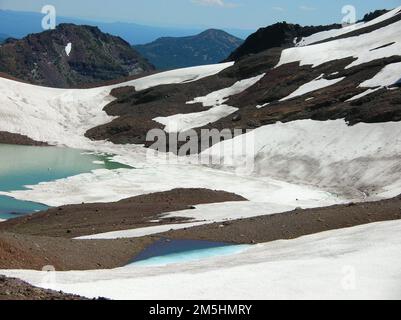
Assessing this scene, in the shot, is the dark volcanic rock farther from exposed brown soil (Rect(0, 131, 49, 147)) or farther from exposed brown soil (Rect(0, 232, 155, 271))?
exposed brown soil (Rect(0, 232, 155, 271))

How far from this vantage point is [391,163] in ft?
177

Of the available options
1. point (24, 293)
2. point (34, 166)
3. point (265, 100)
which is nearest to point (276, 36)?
point (265, 100)

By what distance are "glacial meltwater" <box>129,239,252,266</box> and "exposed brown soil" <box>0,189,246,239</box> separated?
6.73 metres

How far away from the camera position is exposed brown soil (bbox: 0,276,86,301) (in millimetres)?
14553

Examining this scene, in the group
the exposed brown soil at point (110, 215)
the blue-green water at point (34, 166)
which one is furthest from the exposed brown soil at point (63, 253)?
the blue-green water at point (34, 166)

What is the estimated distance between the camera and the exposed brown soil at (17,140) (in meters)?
80.4

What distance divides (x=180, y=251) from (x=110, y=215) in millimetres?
15087

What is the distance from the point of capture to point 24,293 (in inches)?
588

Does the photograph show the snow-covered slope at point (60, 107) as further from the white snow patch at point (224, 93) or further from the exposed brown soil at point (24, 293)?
the exposed brown soil at point (24, 293)

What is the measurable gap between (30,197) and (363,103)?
40.4m

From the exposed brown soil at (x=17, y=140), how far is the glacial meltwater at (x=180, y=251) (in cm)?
5640

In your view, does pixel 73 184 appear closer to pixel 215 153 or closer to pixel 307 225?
pixel 215 153

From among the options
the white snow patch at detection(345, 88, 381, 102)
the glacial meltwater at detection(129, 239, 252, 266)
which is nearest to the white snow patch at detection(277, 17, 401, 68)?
the white snow patch at detection(345, 88, 381, 102)

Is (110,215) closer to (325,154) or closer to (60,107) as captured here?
(325,154)
